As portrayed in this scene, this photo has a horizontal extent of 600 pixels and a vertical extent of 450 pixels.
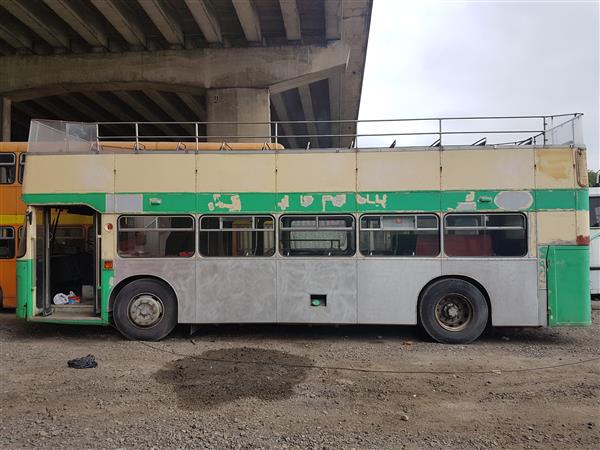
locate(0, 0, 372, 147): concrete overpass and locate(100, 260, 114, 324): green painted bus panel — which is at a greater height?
locate(0, 0, 372, 147): concrete overpass

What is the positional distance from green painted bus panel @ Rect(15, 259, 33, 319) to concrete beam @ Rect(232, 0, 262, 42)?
10.1 meters

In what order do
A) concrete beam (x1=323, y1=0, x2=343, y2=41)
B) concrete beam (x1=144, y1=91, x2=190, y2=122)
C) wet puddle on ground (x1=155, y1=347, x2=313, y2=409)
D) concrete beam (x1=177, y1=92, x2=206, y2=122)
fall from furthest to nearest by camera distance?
1. concrete beam (x1=144, y1=91, x2=190, y2=122)
2. concrete beam (x1=177, y1=92, x2=206, y2=122)
3. concrete beam (x1=323, y1=0, x2=343, y2=41)
4. wet puddle on ground (x1=155, y1=347, x2=313, y2=409)

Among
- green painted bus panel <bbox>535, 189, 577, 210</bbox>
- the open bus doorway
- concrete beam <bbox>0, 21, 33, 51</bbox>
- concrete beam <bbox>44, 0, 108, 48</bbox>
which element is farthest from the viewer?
concrete beam <bbox>0, 21, 33, 51</bbox>

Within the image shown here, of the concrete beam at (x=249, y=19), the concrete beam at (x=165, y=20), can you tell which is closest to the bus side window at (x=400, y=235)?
the concrete beam at (x=249, y=19)

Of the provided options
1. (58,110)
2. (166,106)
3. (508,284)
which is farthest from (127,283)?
(58,110)

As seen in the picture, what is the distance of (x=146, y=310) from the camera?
7.55 m

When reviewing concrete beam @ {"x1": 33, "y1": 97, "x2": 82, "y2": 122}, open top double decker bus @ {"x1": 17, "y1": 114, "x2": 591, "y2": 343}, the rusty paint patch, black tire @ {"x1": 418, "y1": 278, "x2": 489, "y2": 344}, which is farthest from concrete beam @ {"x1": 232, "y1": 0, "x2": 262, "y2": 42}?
concrete beam @ {"x1": 33, "y1": 97, "x2": 82, "y2": 122}

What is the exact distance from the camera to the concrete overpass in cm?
1459

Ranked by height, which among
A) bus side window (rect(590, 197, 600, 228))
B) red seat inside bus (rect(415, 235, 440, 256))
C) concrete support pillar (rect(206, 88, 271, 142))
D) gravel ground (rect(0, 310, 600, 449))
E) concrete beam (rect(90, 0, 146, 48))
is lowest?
gravel ground (rect(0, 310, 600, 449))

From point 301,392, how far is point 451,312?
3.36 m

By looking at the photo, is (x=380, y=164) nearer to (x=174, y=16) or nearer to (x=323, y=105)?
(x=174, y=16)

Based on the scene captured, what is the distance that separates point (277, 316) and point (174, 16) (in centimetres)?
1238

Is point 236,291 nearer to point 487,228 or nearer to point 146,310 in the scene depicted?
point 146,310

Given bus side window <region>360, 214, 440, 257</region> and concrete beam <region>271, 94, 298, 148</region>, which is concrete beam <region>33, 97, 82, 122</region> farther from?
bus side window <region>360, 214, 440, 257</region>
